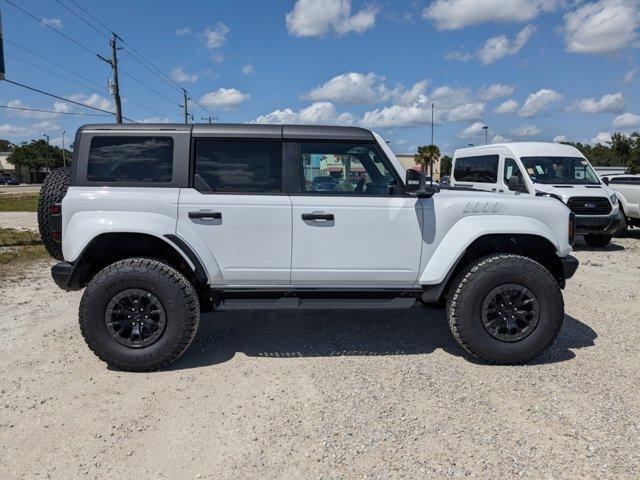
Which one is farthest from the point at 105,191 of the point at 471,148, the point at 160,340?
the point at 471,148

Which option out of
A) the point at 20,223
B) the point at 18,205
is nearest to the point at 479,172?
the point at 20,223

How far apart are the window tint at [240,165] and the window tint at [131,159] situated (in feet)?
0.87

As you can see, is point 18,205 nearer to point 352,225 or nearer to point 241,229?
point 241,229

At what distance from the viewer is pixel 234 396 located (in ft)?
11.5

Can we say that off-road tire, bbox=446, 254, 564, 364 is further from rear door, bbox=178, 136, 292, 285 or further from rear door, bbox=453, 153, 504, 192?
rear door, bbox=453, 153, 504, 192

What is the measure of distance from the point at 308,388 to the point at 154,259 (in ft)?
5.49

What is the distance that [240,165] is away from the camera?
3.97m

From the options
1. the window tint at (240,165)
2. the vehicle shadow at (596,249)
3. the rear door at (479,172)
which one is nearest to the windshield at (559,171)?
the rear door at (479,172)

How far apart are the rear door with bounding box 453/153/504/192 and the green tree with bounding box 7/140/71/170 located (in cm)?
8609

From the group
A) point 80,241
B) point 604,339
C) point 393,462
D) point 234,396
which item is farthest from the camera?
point 604,339

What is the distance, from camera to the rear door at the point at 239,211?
3848mm

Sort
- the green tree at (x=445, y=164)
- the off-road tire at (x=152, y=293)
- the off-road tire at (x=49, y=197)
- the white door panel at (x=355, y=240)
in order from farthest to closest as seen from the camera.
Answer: the green tree at (x=445, y=164) → the off-road tire at (x=49, y=197) → the white door panel at (x=355, y=240) → the off-road tire at (x=152, y=293)

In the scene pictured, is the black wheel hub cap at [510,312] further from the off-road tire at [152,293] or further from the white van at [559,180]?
the white van at [559,180]

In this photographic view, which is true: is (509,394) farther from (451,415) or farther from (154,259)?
(154,259)
